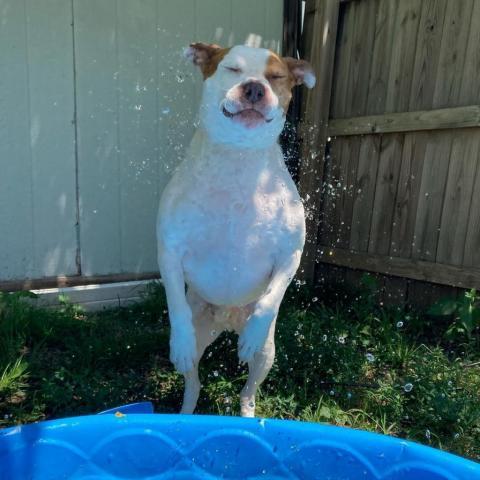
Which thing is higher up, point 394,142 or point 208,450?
point 394,142

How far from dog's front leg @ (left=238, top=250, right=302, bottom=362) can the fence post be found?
8.47ft

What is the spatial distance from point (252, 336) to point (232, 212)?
0.49 meters

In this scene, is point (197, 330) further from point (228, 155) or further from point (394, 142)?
point (394, 142)

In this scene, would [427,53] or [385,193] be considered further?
[385,193]

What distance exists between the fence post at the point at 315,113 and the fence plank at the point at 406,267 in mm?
226

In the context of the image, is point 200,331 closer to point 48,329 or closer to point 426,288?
point 48,329

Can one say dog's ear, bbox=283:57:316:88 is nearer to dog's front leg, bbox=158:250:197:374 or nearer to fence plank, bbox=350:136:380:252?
dog's front leg, bbox=158:250:197:374

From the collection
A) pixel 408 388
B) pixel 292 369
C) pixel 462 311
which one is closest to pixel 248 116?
pixel 292 369

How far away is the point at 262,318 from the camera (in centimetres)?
203

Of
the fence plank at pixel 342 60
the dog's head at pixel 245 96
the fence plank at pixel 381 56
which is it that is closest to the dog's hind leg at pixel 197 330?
the dog's head at pixel 245 96

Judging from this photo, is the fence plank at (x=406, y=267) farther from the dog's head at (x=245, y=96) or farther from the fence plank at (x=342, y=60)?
the dog's head at (x=245, y=96)

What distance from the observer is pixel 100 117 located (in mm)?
4098

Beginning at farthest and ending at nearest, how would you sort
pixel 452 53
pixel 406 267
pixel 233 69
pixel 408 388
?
pixel 406 267
pixel 452 53
pixel 408 388
pixel 233 69

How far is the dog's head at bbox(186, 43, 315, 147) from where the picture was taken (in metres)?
1.80
